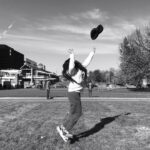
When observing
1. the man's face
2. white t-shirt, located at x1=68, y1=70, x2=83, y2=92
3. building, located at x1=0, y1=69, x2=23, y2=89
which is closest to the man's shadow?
white t-shirt, located at x1=68, y1=70, x2=83, y2=92

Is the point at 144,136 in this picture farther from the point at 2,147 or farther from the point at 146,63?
the point at 146,63

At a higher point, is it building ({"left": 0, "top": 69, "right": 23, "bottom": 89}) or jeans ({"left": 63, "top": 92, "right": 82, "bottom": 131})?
building ({"left": 0, "top": 69, "right": 23, "bottom": 89})

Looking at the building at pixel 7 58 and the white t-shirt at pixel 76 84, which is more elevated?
the building at pixel 7 58

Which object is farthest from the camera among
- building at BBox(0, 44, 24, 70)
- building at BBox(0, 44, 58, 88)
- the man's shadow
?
building at BBox(0, 44, 24, 70)

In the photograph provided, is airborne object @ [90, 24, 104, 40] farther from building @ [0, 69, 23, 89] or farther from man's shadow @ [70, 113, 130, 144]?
building @ [0, 69, 23, 89]

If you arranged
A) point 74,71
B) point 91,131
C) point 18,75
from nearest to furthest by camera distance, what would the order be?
point 74,71 → point 91,131 → point 18,75

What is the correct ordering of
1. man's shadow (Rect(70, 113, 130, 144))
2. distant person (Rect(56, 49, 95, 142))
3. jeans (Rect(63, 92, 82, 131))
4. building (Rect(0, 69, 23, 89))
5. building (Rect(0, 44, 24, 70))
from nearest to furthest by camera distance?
1. distant person (Rect(56, 49, 95, 142))
2. jeans (Rect(63, 92, 82, 131))
3. man's shadow (Rect(70, 113, 130, 144))
4. building (Rect(0, 69, 23, 89))
5. building (Rect(0, 44, 24, 70))

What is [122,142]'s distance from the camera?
583cm

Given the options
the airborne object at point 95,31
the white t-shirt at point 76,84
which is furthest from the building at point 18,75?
the white t-shirt at point 76,84

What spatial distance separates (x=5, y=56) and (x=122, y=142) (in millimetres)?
114004

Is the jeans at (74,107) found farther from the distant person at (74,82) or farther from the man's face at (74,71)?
the man's face at (74,71)

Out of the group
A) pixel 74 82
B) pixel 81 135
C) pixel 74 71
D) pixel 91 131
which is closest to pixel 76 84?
pixel 74 82

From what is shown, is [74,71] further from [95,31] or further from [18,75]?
[18,75]

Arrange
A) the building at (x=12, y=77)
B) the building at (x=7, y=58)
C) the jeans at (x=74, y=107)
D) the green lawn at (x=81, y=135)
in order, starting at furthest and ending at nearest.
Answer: the building at (x=7, y=58), the building at (x=12, y=77), the jeans at (x=74, y=107), the green lawn at (x=81, y=135)
